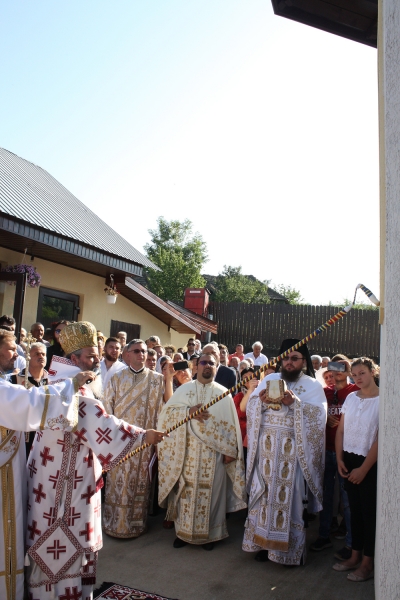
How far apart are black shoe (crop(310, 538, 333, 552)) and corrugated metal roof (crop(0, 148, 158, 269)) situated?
6219 millimetres

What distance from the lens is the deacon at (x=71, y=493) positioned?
332 centimetres

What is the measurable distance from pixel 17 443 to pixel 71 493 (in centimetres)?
48

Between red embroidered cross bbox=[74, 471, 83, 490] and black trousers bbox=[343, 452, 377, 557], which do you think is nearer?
red embroidered cross bbox=[74, 471, 83, 490]

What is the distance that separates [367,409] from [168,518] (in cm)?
243

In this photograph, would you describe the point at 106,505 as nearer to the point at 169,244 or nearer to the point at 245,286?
the point at 245,286

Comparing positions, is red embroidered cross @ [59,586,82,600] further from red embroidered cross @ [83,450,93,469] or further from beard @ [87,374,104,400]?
beard @ [87,374,104,400]

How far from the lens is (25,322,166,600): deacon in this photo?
3.32 meters

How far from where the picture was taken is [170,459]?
18.4 ft

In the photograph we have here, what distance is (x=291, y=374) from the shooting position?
5.28 meters

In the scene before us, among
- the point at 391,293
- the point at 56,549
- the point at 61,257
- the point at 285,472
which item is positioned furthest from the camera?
the point at 61,257

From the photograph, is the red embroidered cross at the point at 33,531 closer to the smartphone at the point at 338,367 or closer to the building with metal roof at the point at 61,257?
the smartphone at the point at 338,367

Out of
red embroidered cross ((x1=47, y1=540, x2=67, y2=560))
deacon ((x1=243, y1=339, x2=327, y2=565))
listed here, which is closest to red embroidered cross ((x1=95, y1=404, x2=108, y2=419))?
red embroidered cross ((x1=47, y1=540, x2=67, y2=560))

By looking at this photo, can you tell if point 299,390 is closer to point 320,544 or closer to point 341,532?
point 320,544

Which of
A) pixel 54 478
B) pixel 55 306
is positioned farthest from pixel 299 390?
pixel 55 306
